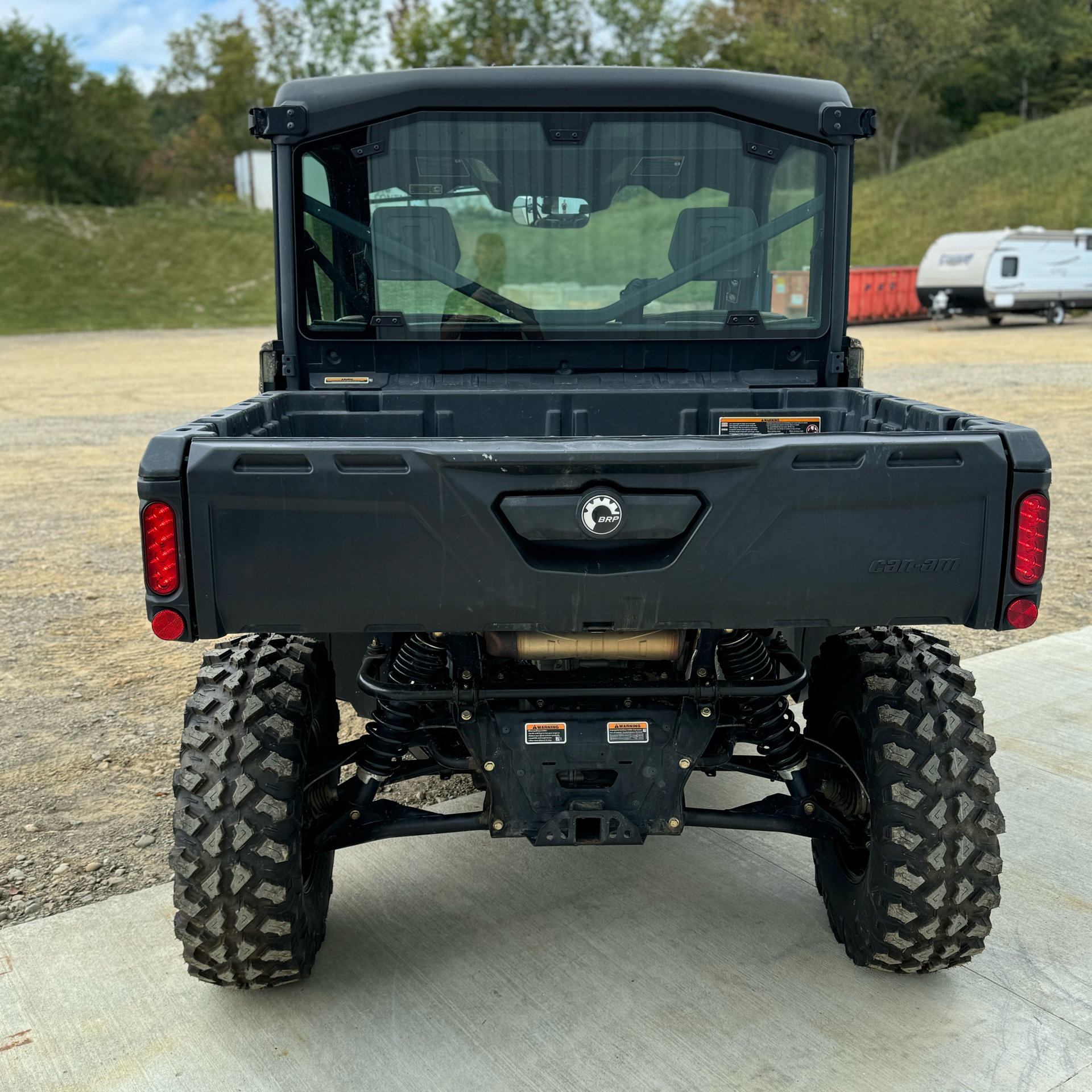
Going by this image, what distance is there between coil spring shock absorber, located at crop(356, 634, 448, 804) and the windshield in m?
1.44

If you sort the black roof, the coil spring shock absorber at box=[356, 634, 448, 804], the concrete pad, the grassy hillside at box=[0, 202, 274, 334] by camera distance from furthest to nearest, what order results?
the grassy hillside at box=[0, 202, 274, 334] < the black roof < the coil spring shock absorber at box=[356, 634, 448, 804] < the concrete pad

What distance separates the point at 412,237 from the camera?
4.26 m

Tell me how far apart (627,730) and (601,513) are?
26.5 inches

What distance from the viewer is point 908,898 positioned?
301 centimetres

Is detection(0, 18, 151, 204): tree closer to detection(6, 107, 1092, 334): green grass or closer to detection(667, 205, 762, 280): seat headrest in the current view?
detection(6, 107, 1092, 334): green grass

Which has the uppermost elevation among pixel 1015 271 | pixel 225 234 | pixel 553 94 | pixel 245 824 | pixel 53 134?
pixel 53 134

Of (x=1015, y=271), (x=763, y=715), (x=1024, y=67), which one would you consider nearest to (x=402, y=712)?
(x=763, y=715)

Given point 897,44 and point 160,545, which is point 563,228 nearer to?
point 160,545

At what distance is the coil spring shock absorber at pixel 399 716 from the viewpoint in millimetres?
3152

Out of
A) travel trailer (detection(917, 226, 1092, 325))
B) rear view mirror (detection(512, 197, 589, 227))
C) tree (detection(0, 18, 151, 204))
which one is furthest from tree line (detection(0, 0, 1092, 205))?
rear view mirror (detection(512, 197, 589, 227))

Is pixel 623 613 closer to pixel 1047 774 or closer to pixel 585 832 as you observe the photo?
pixel 585 832

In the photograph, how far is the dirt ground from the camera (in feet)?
13.5

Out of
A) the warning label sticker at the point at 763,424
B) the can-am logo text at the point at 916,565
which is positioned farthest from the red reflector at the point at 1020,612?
the warning label sticker at the point at 763,424

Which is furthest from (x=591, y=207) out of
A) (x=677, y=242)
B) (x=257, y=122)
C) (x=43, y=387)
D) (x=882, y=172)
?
(x=882, y=172)
